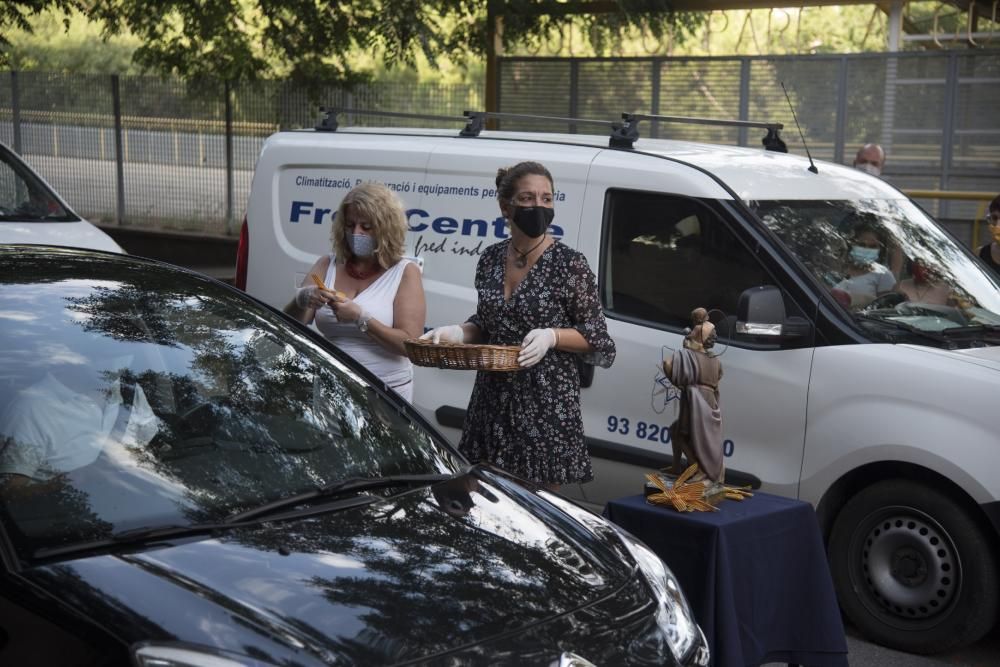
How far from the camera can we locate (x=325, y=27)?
14383 millimetres

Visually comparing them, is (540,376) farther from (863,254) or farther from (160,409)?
(863,254)

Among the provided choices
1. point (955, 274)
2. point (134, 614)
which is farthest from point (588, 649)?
point (955, 274)

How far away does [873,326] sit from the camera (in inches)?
203

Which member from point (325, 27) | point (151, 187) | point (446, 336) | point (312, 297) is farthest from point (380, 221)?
point (151, 187)

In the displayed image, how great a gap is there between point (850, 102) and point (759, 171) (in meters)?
6.86

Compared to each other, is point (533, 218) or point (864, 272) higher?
point (533, 218)

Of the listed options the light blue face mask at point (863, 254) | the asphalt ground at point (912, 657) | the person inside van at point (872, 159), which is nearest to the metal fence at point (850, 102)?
the person inside van at point (872, 159)

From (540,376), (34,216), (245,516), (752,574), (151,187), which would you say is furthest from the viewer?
(151,187)

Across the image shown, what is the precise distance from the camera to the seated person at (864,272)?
5305mm

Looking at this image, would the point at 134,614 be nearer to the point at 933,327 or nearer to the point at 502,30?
the point at 933,327

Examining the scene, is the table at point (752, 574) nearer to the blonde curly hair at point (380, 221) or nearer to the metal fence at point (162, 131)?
the blonde curly hair at point (380, 221)

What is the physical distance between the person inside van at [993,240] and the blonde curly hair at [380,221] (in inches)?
127

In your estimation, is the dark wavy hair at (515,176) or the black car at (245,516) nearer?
the black car at (245,516)

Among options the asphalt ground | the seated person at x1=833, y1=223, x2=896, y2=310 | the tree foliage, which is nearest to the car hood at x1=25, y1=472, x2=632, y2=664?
the asphalt ground
